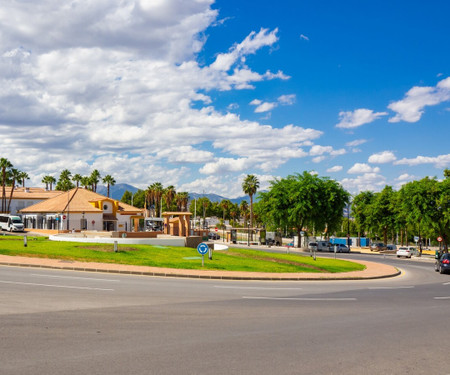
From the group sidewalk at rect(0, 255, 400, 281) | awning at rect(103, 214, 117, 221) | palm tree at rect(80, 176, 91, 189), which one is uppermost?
palm tree at rect(80, 176, 91, 189)

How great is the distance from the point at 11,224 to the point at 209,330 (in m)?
68.7

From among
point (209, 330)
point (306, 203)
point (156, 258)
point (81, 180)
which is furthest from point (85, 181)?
point (209, 330)

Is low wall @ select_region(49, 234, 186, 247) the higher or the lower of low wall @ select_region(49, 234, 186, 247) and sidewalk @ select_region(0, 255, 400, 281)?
the higher

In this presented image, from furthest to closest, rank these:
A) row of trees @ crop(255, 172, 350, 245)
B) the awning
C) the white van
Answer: the awning < the white van < row of trees @ crop(255, 172, 350, 245)

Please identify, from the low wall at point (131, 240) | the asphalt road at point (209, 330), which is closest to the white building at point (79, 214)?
the low wall at point (131, 240)

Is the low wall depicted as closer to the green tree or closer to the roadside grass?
the roadside grass

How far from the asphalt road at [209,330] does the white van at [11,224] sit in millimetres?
58560

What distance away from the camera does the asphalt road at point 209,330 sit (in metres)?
7.56

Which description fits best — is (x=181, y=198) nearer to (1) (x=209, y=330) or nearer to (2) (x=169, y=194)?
(2) (x=169, y=194)

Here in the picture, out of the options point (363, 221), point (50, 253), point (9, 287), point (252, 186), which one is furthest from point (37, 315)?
point (252, 186)

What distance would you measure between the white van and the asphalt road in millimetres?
58560

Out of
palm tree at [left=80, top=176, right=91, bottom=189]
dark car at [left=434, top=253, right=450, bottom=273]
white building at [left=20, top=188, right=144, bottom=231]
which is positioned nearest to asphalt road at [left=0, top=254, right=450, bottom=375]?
dark car at [left=434, top=253, right=450, bottom=273]

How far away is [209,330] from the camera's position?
10062mm

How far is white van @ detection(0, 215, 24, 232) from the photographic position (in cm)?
7019
